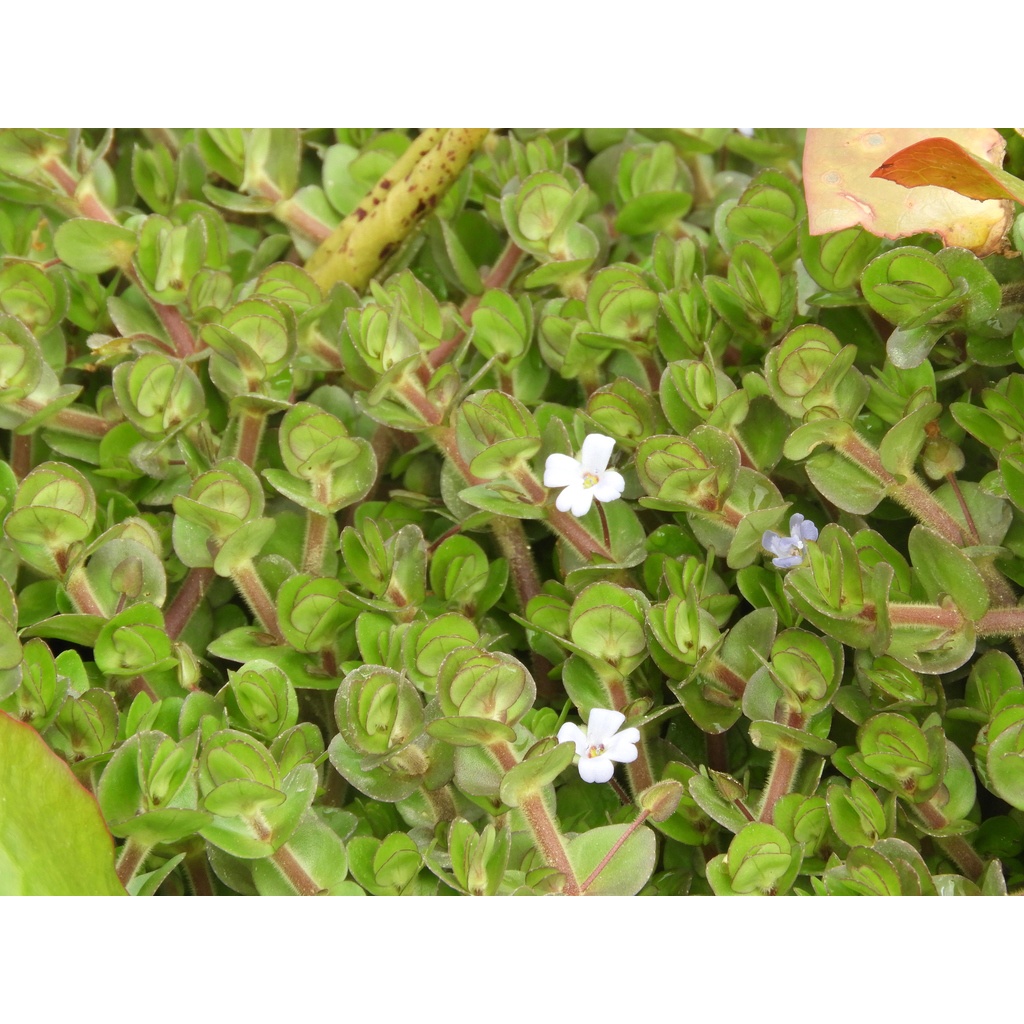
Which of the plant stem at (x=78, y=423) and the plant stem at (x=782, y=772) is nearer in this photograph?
the plant stem at (x=782, y=772)

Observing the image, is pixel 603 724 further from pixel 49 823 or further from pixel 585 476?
pixel 49 823

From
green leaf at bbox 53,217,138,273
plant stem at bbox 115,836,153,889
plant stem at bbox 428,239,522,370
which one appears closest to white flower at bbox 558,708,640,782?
plant stem at bbox 115,836,153,889

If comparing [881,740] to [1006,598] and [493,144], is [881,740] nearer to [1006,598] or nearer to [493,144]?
[1006,598]

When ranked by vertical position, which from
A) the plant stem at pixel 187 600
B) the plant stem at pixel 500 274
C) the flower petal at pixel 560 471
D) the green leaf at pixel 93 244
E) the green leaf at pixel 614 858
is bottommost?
the green leaf at pixel 614 858

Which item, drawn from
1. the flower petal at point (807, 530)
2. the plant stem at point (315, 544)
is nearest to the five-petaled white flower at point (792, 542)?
the flower petal at point (807, 530)

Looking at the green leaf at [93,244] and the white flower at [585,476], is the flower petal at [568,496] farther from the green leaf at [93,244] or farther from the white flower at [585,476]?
the green leaf at [93,244]

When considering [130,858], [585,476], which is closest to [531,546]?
[585,476]
